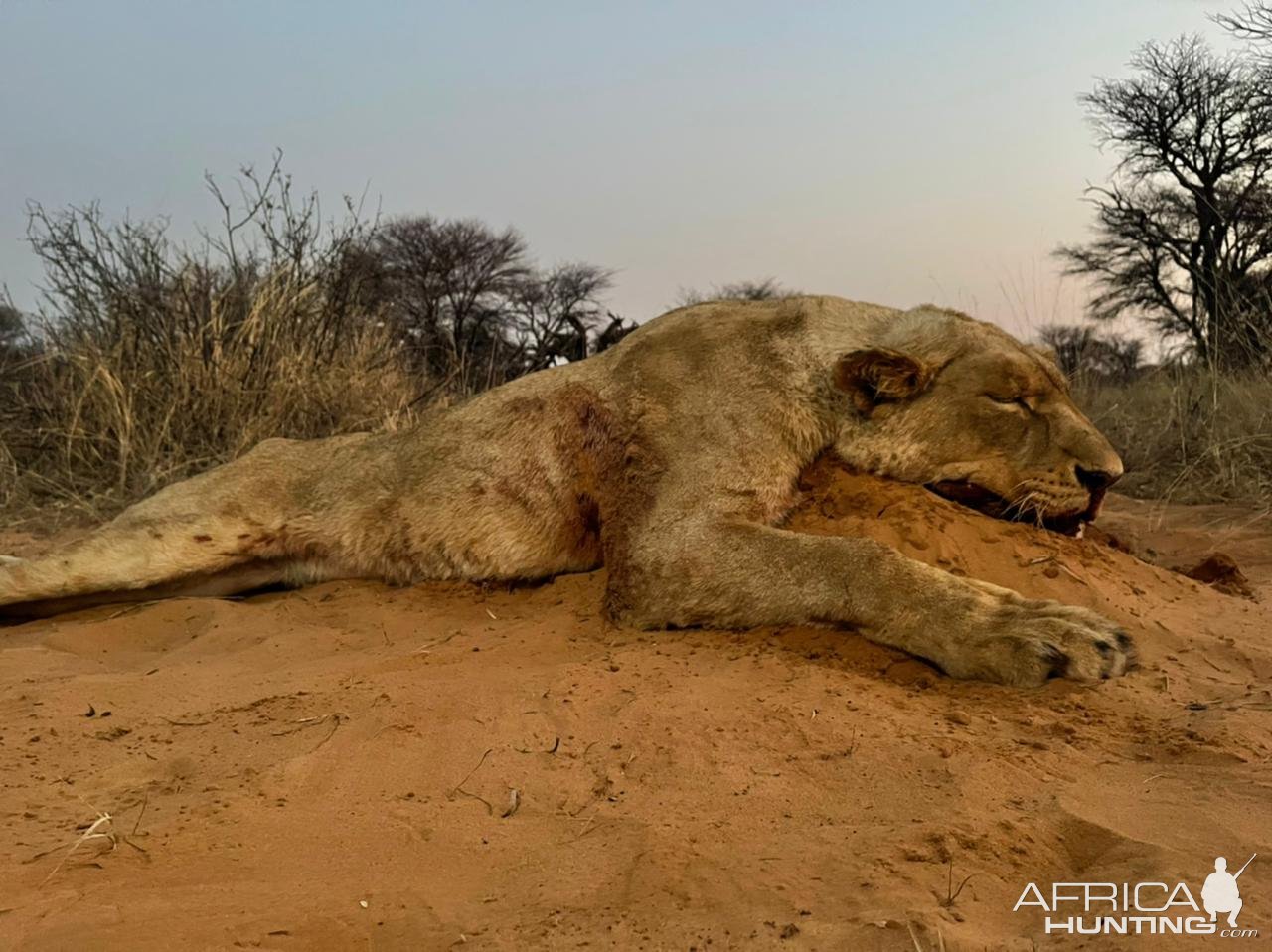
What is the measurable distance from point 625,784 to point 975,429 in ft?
7.62

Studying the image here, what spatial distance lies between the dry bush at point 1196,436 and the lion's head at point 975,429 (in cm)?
287

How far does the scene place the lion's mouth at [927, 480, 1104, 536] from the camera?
12.4 feet

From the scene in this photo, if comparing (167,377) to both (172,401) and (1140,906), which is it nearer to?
(172,401)

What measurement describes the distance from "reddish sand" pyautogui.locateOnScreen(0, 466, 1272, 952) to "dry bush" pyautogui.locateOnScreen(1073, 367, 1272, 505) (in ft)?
10.9

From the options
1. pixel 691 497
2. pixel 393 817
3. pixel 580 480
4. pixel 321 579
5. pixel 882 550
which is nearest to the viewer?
pixel 393 817

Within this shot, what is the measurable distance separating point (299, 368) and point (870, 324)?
5066 millimetres

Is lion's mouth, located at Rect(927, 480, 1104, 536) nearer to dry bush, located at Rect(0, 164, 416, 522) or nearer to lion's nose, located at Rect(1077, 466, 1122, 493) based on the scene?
lion's nose, located at Rect(1077, 466, 1122, 493)

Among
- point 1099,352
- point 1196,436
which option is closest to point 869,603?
point 1196,436

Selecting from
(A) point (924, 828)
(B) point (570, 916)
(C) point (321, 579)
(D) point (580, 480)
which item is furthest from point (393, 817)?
(C) point (321, 579)

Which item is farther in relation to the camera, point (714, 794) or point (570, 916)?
point (714, 794)

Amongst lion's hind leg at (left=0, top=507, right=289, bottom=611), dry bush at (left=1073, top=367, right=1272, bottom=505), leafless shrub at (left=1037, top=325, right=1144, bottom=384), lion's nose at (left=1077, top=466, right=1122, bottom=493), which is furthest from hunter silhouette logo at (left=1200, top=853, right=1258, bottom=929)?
leafless shrub at (left=1037, top=325, right=1144, bottom=384)

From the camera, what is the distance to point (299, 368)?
7773 millimetres

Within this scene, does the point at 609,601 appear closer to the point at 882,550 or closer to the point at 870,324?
the point at 882,550

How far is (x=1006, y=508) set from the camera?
3.82 meters
